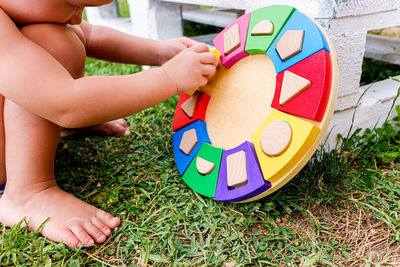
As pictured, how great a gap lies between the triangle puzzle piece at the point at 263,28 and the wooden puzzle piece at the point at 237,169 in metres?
0.34

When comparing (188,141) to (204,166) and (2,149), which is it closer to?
(204,166)

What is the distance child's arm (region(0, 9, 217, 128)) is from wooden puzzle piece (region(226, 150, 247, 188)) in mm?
253

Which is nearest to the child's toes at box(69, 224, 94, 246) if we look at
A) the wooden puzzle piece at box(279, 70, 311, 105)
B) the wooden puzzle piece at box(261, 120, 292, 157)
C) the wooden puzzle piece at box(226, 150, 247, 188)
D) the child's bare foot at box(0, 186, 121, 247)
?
the child's bare foot at box(0, 186, 121, 247)

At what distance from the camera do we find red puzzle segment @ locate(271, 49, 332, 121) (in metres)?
0.79

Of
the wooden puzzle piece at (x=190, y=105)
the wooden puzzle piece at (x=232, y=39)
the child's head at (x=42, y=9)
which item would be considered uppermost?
the child's head at (x=42, y=9)

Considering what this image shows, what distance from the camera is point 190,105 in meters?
1.10

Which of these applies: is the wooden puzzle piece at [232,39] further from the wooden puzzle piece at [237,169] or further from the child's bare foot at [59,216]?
the child's bare foot at [59,216]

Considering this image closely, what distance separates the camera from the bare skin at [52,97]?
81 centimetres

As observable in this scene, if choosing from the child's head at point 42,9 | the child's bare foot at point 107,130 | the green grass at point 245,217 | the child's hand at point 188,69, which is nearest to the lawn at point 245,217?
the green grass at point 245,217

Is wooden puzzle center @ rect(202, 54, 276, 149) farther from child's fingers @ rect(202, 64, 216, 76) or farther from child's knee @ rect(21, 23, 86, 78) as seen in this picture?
child's knee @ rect(21, 23, 86, 78)

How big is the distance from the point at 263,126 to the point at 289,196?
23cm

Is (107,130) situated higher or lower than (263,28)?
lower

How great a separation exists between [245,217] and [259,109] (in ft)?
0.99

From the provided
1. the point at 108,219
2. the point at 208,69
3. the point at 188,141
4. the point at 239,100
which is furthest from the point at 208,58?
the point at 108,219
